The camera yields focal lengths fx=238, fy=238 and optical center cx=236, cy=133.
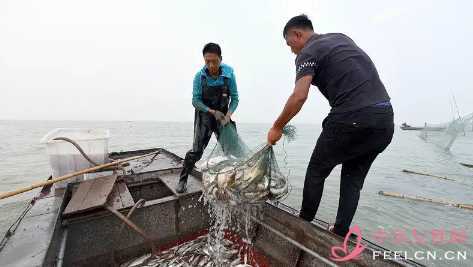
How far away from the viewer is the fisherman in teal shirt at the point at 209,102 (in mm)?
4617

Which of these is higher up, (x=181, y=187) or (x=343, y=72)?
(x=343, y=72)

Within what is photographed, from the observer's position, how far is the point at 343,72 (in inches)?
116

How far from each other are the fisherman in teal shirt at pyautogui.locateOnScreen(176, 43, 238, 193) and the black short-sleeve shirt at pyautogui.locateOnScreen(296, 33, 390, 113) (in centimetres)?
Result: 201

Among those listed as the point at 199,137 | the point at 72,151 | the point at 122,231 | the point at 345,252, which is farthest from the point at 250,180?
the point at 72,151

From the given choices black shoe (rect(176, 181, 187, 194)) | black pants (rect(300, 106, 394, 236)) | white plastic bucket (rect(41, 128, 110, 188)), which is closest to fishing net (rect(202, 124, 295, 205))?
black pants (rect(300, 106, 394, 236))

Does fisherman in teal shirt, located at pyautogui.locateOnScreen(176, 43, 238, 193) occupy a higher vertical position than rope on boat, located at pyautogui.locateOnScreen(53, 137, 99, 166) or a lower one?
higher

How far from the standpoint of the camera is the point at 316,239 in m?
3.17

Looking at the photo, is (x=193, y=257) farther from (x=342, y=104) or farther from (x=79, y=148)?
(x=342, y=104)

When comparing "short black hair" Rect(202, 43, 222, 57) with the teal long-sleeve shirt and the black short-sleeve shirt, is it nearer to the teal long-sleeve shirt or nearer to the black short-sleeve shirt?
the teal long-sleeve shirt

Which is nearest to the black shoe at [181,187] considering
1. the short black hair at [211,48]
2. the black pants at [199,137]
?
the black pants at [199,137]

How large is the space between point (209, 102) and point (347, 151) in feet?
9.17

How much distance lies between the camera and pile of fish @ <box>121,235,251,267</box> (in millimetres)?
3771

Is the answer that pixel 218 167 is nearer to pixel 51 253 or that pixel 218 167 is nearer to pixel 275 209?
pixel 275 209

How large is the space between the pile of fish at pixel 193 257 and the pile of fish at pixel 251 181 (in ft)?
3.67
